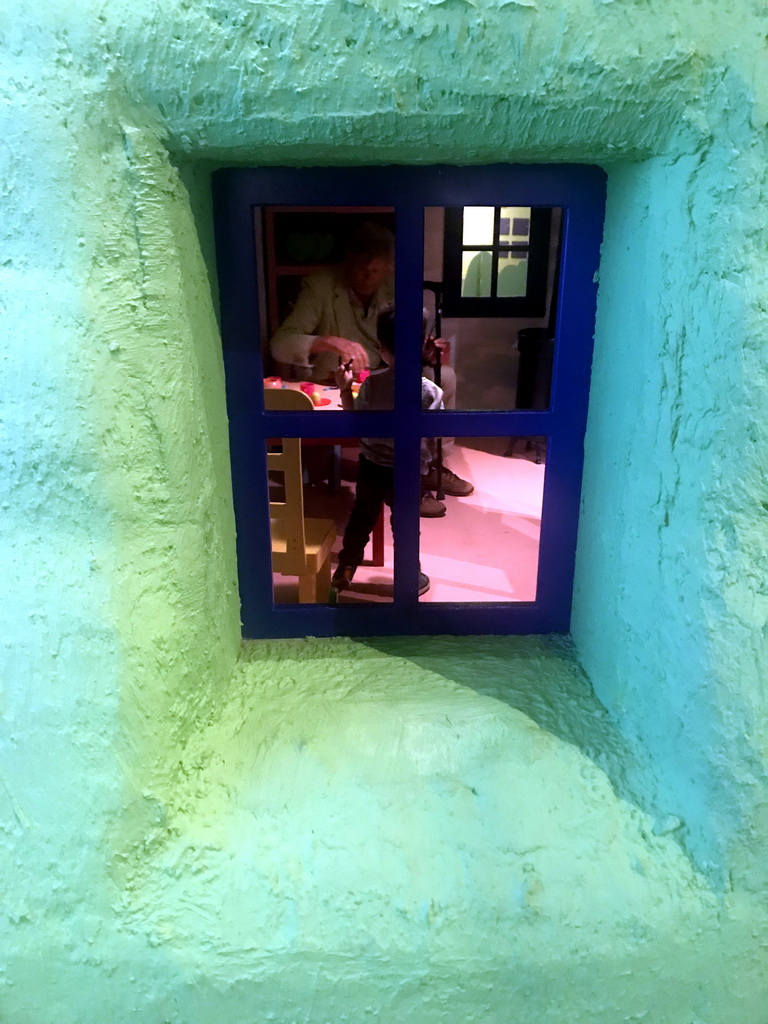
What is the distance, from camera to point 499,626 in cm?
127

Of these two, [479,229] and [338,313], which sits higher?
[479,229]

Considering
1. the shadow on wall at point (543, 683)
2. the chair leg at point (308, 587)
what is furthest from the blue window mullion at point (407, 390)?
the chair leg at point (308, 587)

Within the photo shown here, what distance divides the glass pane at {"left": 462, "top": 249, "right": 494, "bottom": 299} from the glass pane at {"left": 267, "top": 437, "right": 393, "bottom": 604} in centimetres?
140

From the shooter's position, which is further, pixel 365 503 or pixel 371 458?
pixel 365 503

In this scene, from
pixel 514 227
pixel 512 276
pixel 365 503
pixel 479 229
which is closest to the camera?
pixel 365 503

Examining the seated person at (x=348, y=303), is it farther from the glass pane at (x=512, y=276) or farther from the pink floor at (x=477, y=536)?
the glass pane at (x=512, y=276)

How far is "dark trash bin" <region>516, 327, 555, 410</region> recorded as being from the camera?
14.0 ft

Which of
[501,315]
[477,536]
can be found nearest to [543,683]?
[477,536]

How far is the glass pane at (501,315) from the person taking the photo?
13.4 feet

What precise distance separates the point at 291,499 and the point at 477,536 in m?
1.55

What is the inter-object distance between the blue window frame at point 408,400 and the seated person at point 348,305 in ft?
3.13

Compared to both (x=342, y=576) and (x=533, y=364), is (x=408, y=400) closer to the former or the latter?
(x=342, y=576)

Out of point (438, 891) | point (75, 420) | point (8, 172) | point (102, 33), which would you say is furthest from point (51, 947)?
point (102, 33)

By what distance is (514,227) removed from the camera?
4156mm
